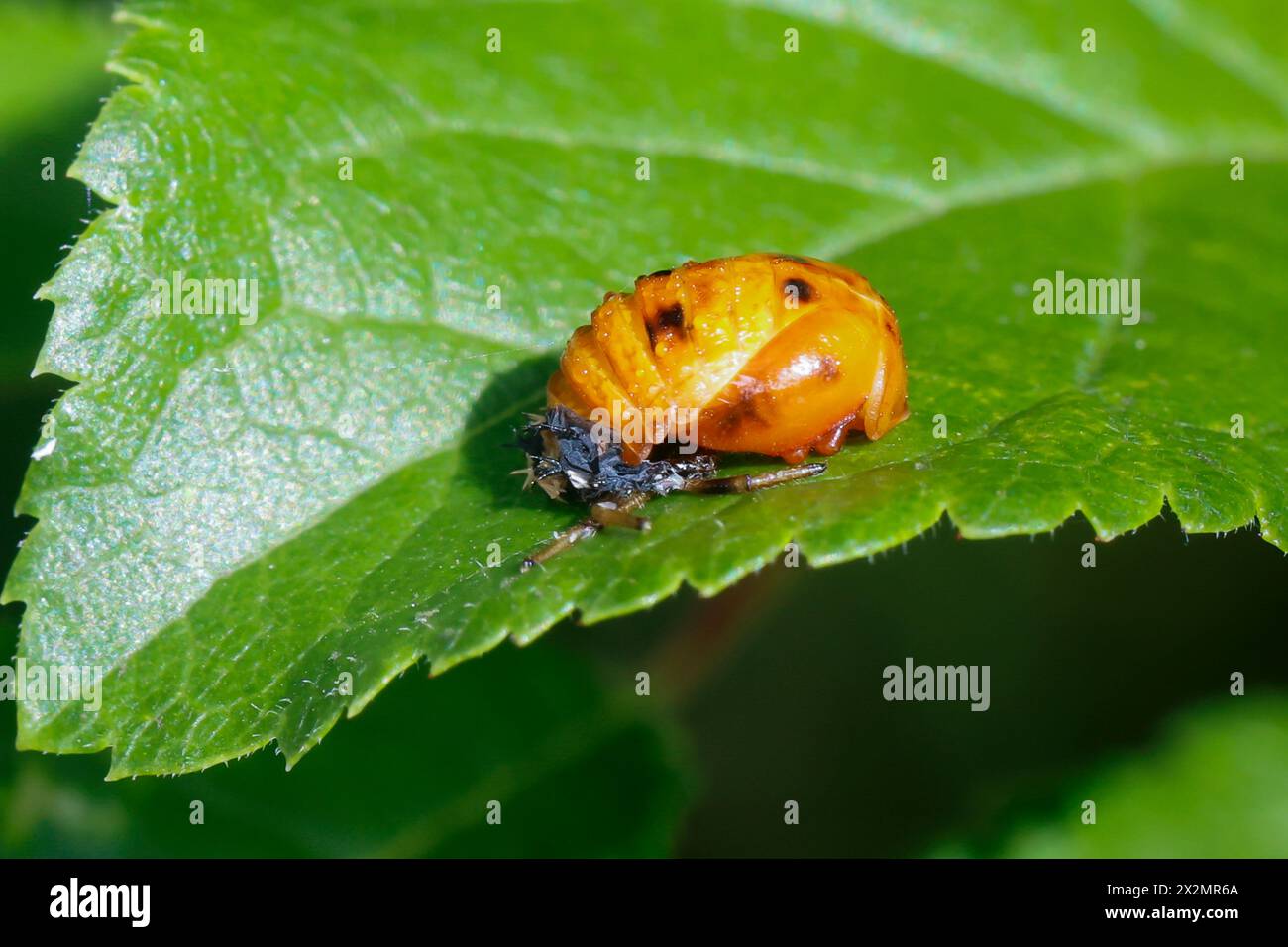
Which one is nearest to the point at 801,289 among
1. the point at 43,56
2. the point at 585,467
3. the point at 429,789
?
the point at 585,467

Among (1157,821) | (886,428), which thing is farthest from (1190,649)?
(886,428)

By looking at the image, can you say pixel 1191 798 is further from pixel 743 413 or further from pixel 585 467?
pixel 585 467

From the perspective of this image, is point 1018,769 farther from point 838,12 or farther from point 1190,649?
point 838,12

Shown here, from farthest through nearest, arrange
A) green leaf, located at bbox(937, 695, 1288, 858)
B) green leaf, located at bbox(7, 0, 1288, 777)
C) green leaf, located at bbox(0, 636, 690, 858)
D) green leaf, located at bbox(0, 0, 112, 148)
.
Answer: green leaf, located at bbox(0, 0, 112, 148)
green leaf, located at bbox(937, 695, 1288, 858)
green leaf, located at bbox(0, 636, 690, 858)
green leaf, located at bbox(7, 0, 1288, 777)

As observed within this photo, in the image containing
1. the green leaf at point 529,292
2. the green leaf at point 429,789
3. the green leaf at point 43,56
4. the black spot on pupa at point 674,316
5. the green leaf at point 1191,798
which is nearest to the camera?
the green leaf at point 529,292

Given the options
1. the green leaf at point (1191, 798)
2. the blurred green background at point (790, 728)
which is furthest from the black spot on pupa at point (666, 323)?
the green leaf at point (1191, 798)

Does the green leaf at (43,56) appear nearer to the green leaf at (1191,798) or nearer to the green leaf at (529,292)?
the green leaf at (529,292)

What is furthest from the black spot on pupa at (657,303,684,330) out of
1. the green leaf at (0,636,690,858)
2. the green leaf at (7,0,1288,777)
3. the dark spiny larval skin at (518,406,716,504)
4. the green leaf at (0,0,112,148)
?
the green leaf at (0,0,112,148)

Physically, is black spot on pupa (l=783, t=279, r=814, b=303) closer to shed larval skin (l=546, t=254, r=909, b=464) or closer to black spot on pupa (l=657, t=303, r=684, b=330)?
shed larval skin (l=546, t=254, r=909, b=464)
